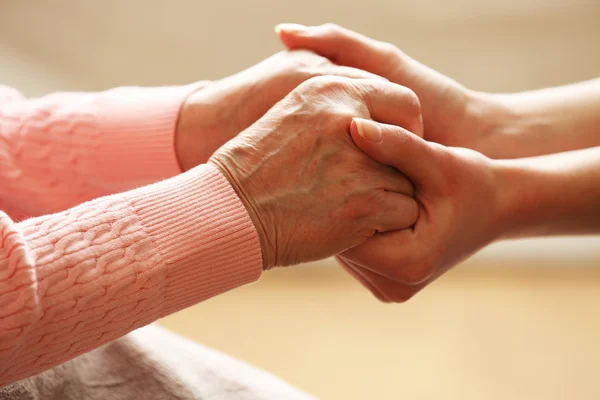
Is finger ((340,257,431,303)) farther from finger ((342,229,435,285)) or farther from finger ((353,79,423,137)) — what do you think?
finger ((353,79,423,137))

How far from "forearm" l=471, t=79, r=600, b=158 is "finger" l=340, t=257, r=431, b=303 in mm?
249

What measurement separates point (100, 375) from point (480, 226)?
461 mm

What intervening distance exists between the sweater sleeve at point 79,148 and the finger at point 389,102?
→ 0.27m

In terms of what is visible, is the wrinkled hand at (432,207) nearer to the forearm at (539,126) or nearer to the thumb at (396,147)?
the thumb at (396,147)

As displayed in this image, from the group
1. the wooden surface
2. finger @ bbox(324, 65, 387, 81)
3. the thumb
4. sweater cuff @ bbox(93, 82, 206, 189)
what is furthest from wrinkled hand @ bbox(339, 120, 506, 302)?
the wooden surface

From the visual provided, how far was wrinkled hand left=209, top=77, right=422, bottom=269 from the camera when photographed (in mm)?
756

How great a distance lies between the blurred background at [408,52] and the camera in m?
1.51

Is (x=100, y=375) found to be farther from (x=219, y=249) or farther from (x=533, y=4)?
(x=533, y=4)

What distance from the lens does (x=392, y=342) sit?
60.5 inches

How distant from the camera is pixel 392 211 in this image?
32.8 inches

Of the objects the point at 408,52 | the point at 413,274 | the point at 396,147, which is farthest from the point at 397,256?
the point at 408,52

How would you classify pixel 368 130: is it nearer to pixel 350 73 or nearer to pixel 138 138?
pixel 350 73

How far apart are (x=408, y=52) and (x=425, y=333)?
63 cm

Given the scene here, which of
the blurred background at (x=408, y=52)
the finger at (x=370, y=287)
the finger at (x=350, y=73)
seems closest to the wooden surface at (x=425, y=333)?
the blurred background at (x=408, y=52)
